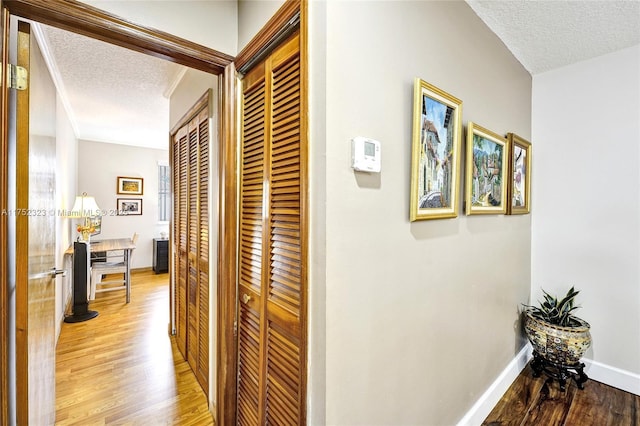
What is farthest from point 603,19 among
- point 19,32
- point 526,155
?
point 19,32

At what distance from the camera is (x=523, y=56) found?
212cm

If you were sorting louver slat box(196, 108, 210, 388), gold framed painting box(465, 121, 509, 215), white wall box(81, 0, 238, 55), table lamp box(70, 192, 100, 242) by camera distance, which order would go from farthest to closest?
table lamp box(70, 192, 100, 242) → louver slat box(196, 108, 210, 388) → gold framed painting box(465, 121, 509, 215) → white wall box(81, 0, 238, 55)

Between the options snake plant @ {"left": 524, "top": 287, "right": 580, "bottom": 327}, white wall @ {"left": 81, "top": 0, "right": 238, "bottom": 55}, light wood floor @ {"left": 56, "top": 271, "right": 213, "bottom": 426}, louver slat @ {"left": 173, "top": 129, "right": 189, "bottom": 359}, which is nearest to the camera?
white wall @ {"left": 81, "top": 0, "right": 238, "bottom": 55}

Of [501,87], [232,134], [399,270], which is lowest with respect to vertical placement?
[399,270]

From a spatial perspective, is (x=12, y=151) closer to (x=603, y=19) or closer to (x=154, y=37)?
(x=154, y=37)

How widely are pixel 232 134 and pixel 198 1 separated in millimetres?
619

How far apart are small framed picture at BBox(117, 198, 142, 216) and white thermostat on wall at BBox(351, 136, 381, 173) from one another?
565cm

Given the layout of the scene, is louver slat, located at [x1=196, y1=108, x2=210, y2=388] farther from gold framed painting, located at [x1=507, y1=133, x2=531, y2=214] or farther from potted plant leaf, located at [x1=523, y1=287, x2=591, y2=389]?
potted plant leaf, located at [x1=523, y1=287, x2=591, y2=389]

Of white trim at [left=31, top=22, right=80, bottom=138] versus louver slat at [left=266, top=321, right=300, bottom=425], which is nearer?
Answer: louver slat at [left=266, top=321, right=300, bottom=425]

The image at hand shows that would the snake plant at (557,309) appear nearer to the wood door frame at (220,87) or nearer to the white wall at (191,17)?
the wood door frame at (220,87)

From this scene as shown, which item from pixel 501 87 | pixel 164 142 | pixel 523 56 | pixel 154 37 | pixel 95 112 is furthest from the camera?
pixel 164 142

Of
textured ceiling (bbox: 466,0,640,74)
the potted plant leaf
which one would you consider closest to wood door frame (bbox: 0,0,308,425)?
textured ceiling (bbox: 466,0,640,74)

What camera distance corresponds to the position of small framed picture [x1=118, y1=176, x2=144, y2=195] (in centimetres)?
516

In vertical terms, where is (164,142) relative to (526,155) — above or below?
above
